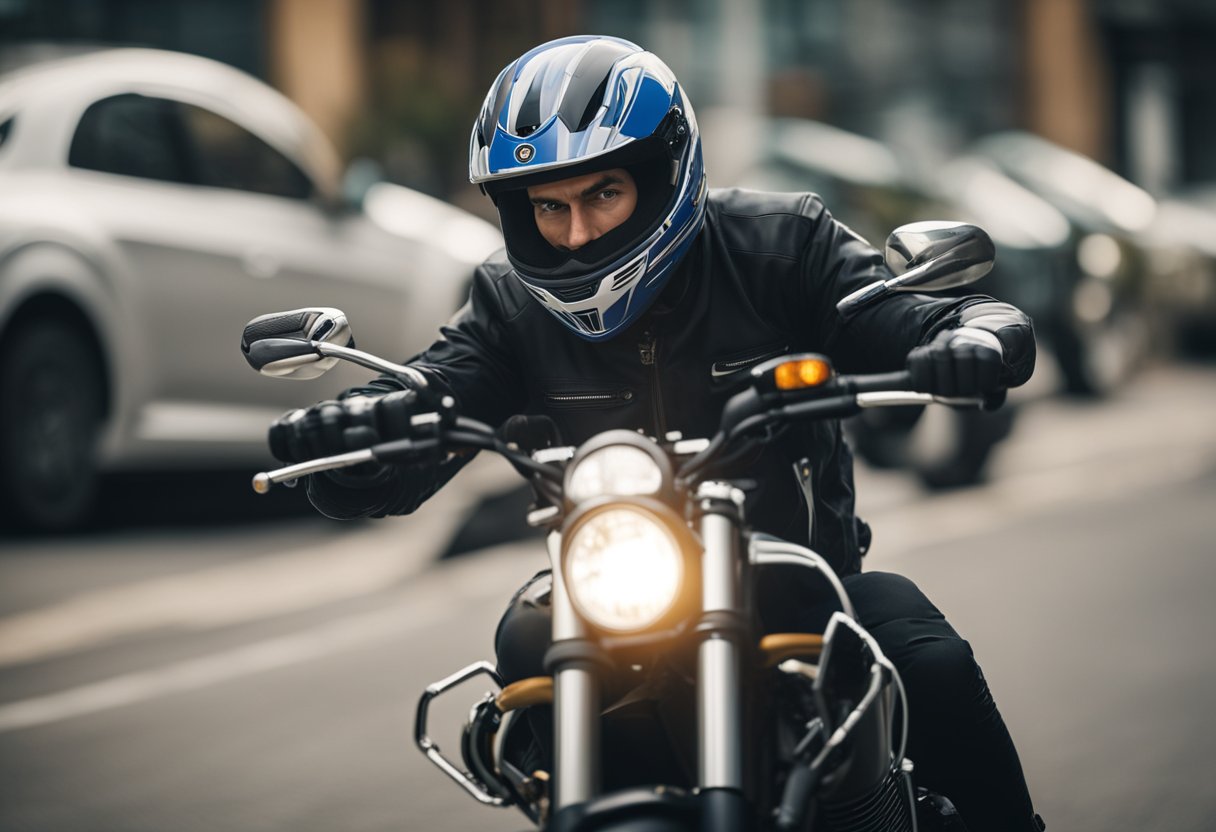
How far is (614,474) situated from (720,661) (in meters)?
0.30

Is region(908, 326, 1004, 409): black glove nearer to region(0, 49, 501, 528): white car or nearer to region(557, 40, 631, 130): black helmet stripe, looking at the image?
region(557, 40, 631, 130): black helmet stripe

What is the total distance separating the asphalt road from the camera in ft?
17.1

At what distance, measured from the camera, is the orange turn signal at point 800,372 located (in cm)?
263

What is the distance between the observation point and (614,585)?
251cm

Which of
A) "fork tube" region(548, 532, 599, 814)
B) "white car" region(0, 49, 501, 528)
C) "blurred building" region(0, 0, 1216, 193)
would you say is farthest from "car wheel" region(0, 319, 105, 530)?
"fork tube" region(548, 532, 599, 814)

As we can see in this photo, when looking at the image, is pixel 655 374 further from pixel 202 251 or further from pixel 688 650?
pixel 202 251

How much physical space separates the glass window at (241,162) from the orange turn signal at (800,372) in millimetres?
6717

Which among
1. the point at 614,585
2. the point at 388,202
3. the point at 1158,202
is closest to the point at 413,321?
the point at 388,202

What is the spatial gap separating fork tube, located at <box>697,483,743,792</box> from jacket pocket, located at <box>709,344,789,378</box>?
0.64 metres

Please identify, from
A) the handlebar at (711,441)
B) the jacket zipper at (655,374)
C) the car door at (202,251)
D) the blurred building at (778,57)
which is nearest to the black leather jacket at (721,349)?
the jacket zipper at (655,374)

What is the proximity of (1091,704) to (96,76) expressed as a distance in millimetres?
5269

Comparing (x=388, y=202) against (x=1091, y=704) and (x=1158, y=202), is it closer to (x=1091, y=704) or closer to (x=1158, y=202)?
(x=1091, y=704)

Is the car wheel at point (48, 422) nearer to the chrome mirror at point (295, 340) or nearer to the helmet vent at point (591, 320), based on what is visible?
the chrome mirror at point (295, 340)

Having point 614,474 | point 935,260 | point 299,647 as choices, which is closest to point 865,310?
point 935,260
